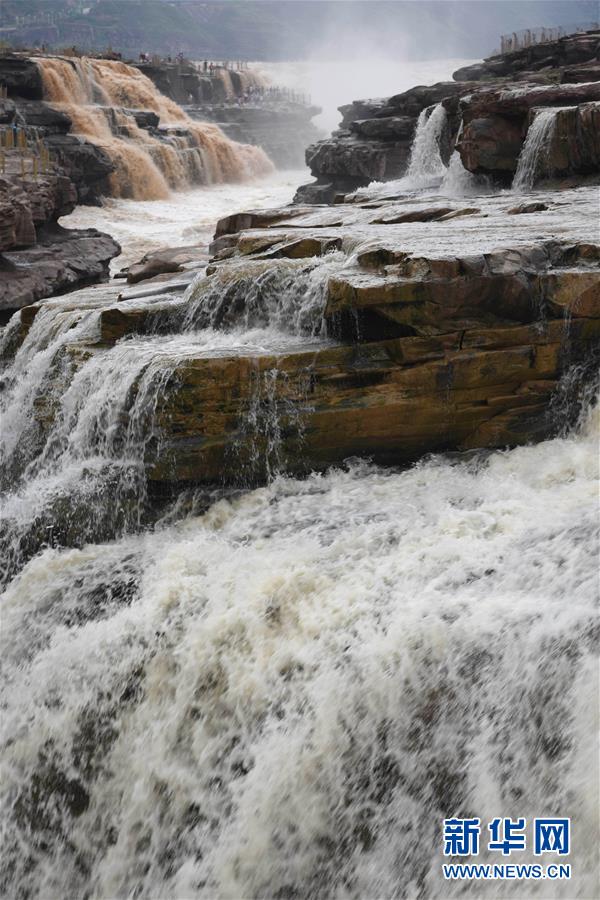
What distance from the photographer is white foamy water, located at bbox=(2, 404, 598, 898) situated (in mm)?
4035

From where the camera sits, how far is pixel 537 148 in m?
13.0

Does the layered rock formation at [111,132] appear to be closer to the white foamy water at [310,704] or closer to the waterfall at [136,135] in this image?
the waterfall at [136,135]

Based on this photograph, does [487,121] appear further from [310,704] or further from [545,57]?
[310,704]

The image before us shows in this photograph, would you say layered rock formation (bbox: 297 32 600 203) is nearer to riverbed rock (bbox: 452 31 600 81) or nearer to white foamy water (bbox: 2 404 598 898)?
riverbed rock (bbox: 452 31 600 81)

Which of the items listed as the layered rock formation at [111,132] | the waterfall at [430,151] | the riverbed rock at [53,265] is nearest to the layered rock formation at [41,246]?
the riverbed rock at [53,265]

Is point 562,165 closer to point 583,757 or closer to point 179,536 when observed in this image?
point 179,536

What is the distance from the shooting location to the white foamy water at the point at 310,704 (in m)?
4.04

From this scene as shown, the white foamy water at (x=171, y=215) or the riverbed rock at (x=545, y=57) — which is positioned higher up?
the riverbed rock at (x=545, y=57)

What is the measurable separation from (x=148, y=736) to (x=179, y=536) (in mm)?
1970

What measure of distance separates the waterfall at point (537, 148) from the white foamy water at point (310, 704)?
854cm

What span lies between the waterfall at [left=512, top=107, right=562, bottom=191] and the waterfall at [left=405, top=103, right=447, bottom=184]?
4642mm

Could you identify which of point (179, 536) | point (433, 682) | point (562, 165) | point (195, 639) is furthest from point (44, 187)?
point (433, 682)

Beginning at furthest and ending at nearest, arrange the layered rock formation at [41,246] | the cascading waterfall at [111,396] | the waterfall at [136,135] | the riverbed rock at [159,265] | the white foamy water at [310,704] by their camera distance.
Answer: the waterfall at [136,135]
the layered rock formation at [41,246]
the riverbed rock at [159,265]
the cascading waterfall at [111,396]
the white foamy water at [310,704]

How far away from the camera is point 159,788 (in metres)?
4.55
